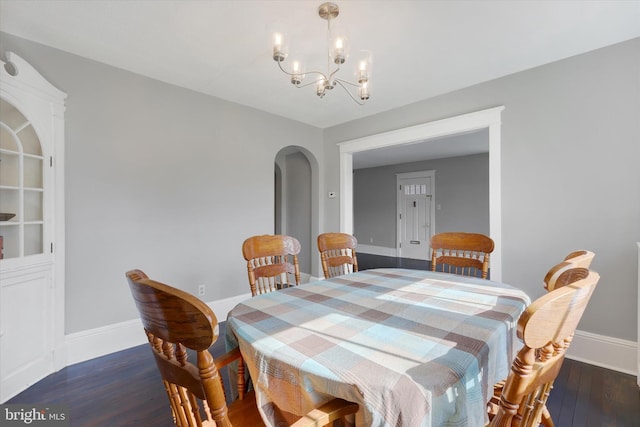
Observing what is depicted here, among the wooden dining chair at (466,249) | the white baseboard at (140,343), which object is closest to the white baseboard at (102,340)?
the white baseboard at (140,343)

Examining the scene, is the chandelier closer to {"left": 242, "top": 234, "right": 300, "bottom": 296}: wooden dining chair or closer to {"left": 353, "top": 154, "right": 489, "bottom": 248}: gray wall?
{"left": 242, "top": 234, "right": 300, "bottom": 296}: wooden dining chair

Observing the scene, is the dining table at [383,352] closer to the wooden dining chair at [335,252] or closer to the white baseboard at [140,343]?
the wooden dining chair at [335,252]

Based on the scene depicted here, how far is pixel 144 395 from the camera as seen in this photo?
1.92 m

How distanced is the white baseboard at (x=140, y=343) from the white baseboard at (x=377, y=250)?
5437mm

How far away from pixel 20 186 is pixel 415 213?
23.3ft

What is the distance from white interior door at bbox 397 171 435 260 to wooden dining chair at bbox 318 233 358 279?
523 centimetres

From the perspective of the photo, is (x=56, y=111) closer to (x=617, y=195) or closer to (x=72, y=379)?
(x=72, y=379)

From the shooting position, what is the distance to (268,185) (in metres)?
3.83

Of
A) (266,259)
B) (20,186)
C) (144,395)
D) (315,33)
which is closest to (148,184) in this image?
(20,186)

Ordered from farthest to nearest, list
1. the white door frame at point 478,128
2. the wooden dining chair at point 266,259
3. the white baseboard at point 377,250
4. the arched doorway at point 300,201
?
the white baseboard at point 377,250 < the arched doorway at point 300,201 < the white door frame at point 478,128 < the wooden dining chair at point 266,259

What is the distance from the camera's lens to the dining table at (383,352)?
0.72 m

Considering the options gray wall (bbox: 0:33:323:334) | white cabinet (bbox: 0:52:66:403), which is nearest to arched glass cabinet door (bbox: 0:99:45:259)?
white cabinet (bbox: 0:52:66:403)

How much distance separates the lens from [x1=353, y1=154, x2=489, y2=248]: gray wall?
648cm

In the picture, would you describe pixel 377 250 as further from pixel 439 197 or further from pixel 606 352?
pixel 606 352
